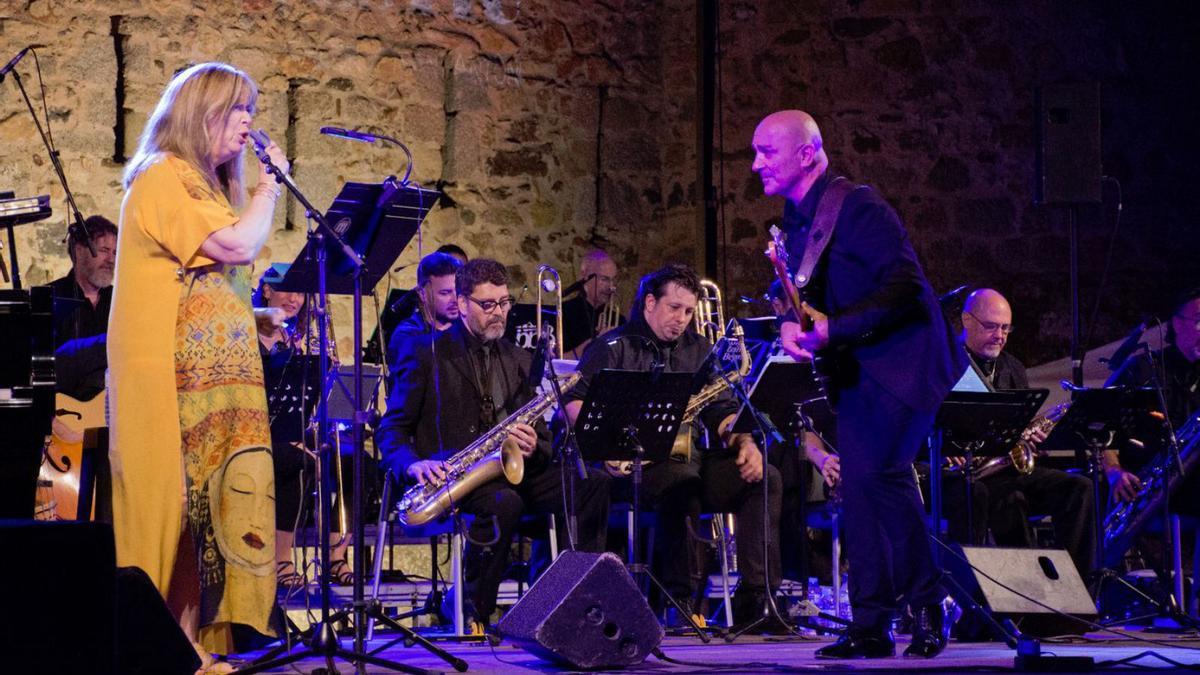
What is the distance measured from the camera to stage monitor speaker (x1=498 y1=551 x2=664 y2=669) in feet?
15.4

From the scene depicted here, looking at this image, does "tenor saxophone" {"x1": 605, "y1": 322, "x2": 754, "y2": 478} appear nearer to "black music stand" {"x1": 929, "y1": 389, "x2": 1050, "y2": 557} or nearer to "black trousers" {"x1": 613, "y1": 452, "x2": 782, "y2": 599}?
"black trousers" {"x1": 613, "y1": 452, "x2": 782, "y2": 599}

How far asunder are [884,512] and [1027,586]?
1202mm

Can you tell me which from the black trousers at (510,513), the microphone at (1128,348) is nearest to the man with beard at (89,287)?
the black trousers at (510,513)

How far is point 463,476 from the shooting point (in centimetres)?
649

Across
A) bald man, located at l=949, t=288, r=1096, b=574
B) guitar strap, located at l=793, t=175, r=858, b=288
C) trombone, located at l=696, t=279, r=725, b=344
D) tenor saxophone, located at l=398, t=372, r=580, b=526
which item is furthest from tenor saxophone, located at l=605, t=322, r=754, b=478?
guitar strap, located at l=793, t=175, r=858, b=288

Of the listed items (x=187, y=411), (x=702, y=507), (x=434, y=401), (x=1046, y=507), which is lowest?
(x=1046, y=507)

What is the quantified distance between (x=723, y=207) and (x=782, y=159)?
5252 millimetres

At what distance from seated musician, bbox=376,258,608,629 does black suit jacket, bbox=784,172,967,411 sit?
6.57 feet

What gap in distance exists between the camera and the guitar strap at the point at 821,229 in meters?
4.94

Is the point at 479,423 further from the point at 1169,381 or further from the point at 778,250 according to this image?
the point at 1169,381

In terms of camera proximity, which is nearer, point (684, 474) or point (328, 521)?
point (328, 521)

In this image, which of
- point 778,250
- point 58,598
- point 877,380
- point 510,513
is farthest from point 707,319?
point 58,598

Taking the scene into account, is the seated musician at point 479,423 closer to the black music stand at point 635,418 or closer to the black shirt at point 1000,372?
the black music stand at point 635,418

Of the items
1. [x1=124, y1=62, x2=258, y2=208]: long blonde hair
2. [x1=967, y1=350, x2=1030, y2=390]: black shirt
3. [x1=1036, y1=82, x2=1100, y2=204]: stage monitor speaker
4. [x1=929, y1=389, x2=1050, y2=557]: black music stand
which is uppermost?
[x1=1036, y1=82, x2=1100, y2=204]: stage monitor speaker
